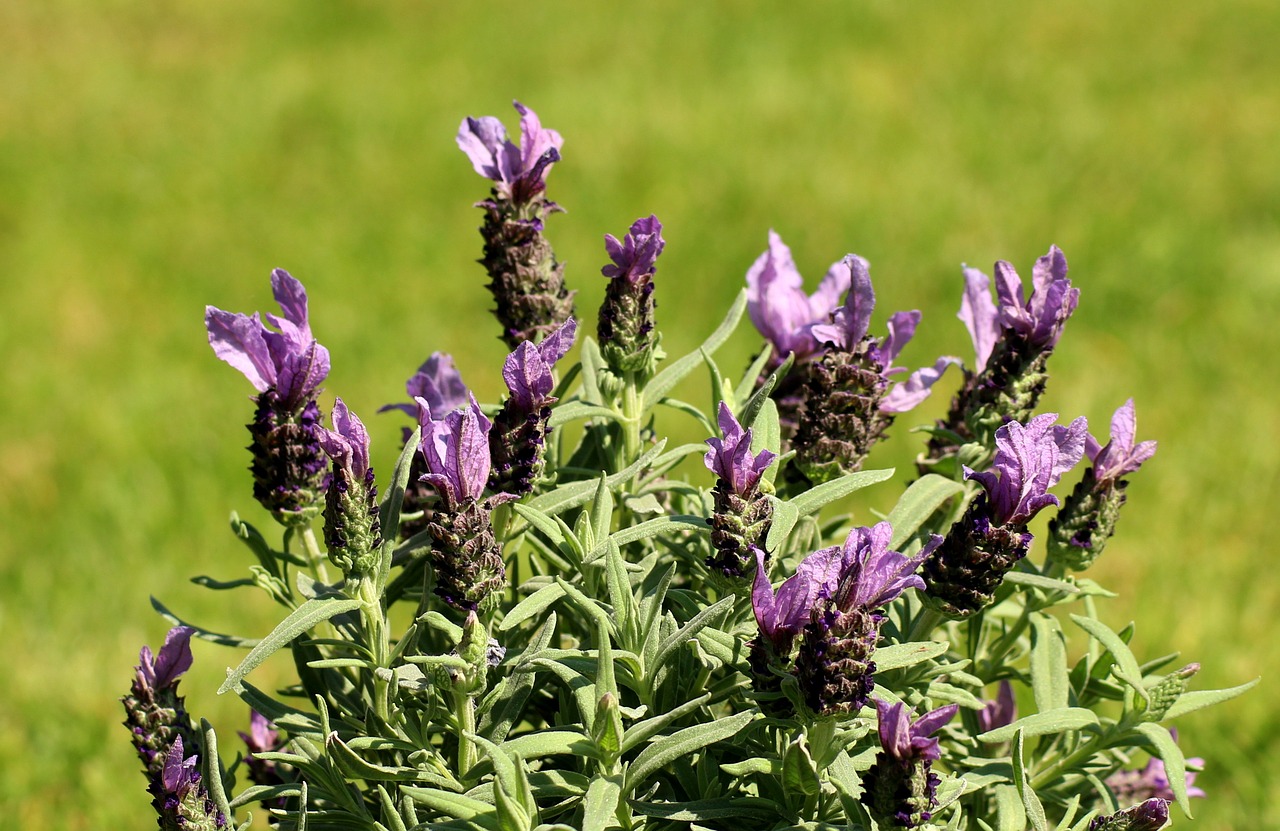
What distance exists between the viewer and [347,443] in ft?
4.75

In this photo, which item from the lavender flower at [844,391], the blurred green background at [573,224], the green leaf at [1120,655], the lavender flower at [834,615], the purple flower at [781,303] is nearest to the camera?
the lavender flower at [834,615]

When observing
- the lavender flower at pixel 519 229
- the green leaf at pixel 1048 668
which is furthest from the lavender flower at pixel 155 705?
the green leaf at pixel 1048 668

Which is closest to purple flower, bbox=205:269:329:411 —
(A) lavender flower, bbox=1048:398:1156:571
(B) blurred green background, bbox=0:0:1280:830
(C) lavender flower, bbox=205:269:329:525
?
(C) lavender flower, bbox=205:269:329:525

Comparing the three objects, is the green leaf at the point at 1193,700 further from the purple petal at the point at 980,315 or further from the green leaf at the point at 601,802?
the green leaf at the point at 601,802

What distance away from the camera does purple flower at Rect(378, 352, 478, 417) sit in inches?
72.5

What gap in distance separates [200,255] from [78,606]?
93.6 inches

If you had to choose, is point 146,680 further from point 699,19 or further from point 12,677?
point 699,19

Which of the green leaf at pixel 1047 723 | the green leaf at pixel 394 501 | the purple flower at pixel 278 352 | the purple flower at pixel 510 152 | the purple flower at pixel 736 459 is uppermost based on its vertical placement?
the purple flower at pixel 510 152

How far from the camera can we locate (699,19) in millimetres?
8133

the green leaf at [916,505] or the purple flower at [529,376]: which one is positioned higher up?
the purple flower at [529,376]

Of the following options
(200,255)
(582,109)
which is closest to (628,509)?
(200,255)

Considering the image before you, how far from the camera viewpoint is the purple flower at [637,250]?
5.44 ft

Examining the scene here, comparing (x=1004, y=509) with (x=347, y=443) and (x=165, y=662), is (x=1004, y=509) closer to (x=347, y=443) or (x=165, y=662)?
(x=347, y=443)

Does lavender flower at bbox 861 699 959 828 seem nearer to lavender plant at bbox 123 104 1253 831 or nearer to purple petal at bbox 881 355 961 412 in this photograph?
lavender plant at bbox 123 104 1253 831
